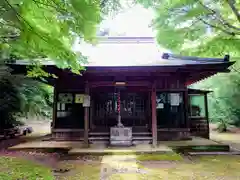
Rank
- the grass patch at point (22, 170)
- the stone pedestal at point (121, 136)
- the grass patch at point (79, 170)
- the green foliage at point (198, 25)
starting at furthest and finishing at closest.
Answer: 1. the stone pedestal at point (121, 136)
2. the green foliage at point (198, 25)
3. the grass patch at point (79, 170)
4. the grass patch at point (22, 170)

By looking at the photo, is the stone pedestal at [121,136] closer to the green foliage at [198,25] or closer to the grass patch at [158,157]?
the grass patch at [158,157]

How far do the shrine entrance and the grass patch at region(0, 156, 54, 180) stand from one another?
12.1 feet

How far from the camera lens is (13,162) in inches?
216

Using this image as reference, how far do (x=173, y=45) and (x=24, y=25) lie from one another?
4.24 metres

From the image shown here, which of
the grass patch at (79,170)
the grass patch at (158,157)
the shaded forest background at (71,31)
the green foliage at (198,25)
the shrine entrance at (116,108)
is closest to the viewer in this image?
the shaded forest background at (71,31)

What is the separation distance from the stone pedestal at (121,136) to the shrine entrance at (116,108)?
142cm

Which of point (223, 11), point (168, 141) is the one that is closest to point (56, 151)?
point (168, 141)

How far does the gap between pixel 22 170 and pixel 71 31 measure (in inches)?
138

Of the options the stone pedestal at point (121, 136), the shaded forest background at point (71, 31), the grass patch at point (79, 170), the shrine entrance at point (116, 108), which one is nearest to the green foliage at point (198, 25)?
the shaded forest background at point (71, 31)

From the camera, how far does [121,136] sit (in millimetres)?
7348

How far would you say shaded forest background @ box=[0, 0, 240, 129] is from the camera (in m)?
2.53

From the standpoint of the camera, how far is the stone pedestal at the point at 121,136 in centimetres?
725

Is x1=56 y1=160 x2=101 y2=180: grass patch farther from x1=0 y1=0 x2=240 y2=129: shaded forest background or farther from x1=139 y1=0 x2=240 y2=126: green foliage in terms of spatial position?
x1=139 y1=0 x2=240 y2=126: green foliage

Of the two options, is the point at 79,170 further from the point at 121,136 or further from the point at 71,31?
the point at 71,31
